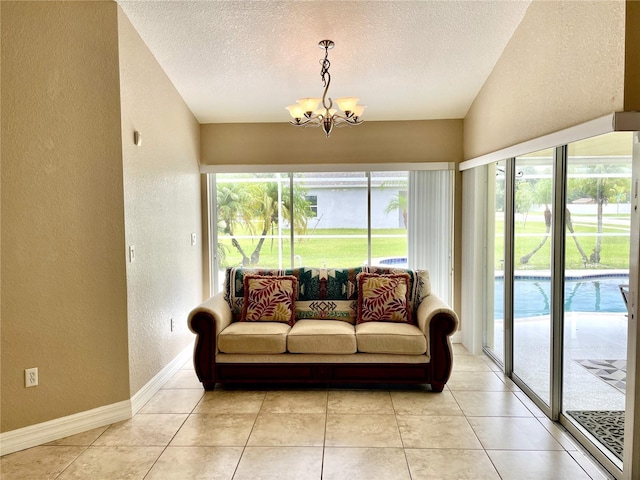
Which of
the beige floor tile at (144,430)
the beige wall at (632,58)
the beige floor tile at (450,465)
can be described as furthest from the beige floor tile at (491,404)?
Answer: the beige wall at (632,58)

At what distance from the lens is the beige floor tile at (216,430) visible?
2.99 metres

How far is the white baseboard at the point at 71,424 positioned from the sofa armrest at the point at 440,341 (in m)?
2.29

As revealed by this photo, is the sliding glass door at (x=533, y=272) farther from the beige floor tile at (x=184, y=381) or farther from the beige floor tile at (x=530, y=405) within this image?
the beige floor tile at (x=184, y=381)

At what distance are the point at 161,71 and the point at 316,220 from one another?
2.25 meters

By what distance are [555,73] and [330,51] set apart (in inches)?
70.5

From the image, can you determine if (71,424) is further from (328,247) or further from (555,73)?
(555,73)

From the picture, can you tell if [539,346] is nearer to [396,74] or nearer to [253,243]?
[396,74]

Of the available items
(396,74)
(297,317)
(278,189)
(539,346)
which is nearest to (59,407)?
(297,317)

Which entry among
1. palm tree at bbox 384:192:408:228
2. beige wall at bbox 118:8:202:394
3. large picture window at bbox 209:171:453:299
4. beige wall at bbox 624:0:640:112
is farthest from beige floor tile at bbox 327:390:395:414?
beige wall at bbox 624:0:640:112

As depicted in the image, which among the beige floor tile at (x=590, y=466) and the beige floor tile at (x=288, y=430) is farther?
the beige floor tile at (x=288, y=430)

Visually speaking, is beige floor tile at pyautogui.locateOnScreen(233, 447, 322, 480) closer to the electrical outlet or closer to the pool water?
the electrical outlet

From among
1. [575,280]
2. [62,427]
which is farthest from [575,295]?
[62,427]

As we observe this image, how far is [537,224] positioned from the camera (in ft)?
11.5

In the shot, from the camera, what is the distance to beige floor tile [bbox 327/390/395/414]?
3.46 meters
